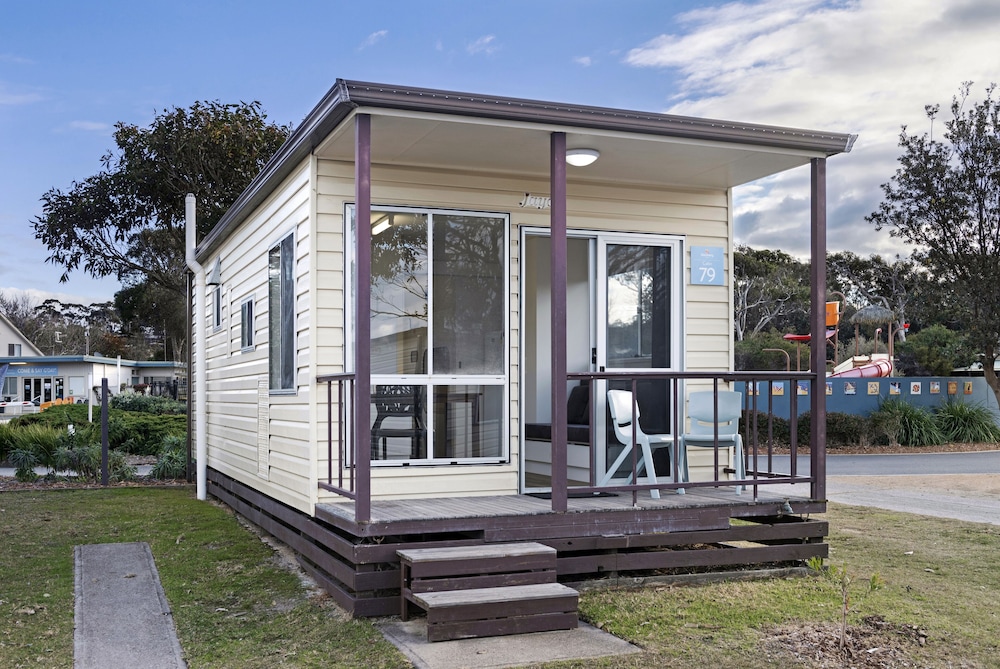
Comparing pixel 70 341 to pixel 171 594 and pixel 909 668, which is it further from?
pixel 909 668

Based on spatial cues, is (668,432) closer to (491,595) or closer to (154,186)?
(491,595)

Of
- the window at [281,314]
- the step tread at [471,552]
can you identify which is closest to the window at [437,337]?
the window at [281,314]

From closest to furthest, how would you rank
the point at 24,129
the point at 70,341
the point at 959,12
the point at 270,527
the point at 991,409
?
the point at 270,527 → the point at 959,12 → the point at 991,409 → the point at 24,129 → the point at 70,341

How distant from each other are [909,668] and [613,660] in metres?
1.32

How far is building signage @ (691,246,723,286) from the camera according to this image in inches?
279

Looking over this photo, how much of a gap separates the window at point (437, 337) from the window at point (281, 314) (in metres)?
0.87

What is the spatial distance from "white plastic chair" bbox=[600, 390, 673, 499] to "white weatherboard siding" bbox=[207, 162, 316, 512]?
79.0 inches

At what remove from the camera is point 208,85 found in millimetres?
21422

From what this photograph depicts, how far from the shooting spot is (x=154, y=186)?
65.2ft

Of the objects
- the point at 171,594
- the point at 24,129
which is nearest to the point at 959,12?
the point at 171,594

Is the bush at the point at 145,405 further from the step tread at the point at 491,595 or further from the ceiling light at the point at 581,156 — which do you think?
the step tread at the point at 491,595

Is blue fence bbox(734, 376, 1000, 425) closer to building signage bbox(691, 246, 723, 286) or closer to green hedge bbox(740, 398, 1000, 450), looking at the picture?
green hedge bbox(740, 398, 1000, 450)

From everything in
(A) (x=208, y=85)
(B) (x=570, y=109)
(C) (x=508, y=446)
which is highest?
(A) (x=208, y=85)

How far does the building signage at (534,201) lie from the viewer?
6.57 m
